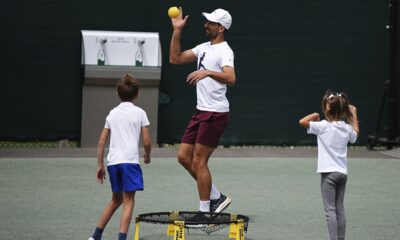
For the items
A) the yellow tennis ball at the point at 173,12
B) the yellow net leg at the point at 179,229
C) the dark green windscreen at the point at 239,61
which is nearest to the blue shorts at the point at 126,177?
the yellow net leg at the point at 179,229

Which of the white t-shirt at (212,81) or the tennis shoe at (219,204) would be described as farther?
the tennis shoe at (219,204)

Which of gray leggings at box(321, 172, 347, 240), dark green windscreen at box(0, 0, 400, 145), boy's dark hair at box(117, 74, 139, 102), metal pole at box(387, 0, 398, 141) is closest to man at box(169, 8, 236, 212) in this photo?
boy's dark hair at box(117, 74, 139, 102)

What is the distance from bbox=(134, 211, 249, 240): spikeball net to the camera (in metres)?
7.07

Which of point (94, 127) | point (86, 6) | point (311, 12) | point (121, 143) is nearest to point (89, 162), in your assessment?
point (94, 127)

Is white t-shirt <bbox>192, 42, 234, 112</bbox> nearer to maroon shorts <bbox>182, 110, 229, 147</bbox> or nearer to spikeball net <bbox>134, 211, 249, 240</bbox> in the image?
maroon shorts <bbox>182, 110, 229, 147</bbox>

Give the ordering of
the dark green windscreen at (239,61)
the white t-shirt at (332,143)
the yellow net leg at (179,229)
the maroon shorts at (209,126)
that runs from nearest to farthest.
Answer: the yellow net leg at (179,229)
the white t-shirt at (332,143)
the maroon shorts at (209,126)
the dark green windscreen at (239,61)

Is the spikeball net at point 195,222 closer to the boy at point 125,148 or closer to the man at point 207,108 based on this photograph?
the boy at point 125,148

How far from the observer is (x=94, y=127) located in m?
13.9

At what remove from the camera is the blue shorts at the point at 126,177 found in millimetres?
7121

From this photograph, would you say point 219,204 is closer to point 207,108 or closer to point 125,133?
point 207,108

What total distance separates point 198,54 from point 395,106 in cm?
636

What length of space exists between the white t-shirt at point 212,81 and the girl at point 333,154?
1.50m

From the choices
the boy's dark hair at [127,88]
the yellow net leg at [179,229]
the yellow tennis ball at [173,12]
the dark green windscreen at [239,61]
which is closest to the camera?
the yellow net leg at [179,229]

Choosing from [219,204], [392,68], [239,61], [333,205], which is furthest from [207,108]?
[392,68]
